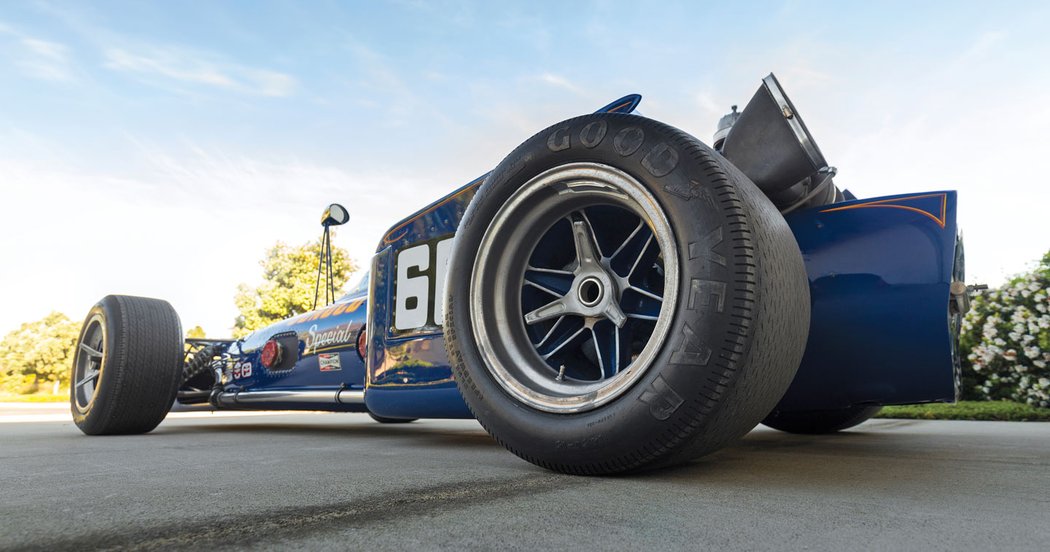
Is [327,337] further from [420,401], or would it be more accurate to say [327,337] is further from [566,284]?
[566,284]

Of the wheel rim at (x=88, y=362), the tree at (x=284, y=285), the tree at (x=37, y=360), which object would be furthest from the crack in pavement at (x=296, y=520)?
the tree at (x=37, y=360)

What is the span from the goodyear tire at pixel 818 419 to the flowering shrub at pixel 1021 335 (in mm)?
3175

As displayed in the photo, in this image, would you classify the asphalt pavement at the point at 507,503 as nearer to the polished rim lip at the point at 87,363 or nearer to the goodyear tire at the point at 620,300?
the goodyear tire at the point at 620,300

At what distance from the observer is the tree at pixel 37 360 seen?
3331 cm

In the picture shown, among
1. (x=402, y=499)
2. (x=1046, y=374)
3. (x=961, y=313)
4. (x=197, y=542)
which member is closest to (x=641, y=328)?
(x=402, y=499)

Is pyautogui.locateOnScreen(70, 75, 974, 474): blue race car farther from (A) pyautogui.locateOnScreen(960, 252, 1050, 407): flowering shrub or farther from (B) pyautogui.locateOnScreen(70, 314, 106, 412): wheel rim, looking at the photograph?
(A) pyautogui.locateOnScreen(960, 252, 1050, 407): flowering shrub

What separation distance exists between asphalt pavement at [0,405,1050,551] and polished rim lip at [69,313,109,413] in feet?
4.99

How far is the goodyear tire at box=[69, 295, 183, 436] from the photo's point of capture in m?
3.68

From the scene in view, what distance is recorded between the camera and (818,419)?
364 centimetres

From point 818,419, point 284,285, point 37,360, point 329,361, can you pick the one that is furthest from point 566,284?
point 37,360

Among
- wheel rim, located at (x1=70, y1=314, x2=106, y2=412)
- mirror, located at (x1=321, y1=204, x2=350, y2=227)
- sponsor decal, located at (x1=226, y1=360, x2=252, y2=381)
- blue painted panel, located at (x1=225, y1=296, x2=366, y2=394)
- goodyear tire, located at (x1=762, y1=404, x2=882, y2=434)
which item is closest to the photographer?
blue painted panel, located at (x1=225, y1=296, x2=366, y2=394)

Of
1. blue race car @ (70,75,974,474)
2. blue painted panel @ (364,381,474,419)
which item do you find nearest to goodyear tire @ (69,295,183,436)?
blue painted panel @ (364,381,474,419)

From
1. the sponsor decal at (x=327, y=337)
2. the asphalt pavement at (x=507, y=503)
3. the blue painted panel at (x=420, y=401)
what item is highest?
the sponsor decal at (x=327, y=337)

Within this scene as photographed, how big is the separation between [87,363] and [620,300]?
389 cm
